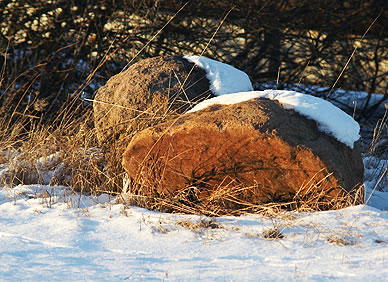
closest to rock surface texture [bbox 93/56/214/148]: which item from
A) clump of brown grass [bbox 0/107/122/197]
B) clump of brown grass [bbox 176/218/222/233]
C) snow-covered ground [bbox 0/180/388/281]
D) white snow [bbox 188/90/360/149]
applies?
clump of brown grass [bbox 0/107/122/197]

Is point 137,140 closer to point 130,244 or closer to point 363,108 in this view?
point 130,244

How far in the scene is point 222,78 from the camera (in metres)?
4.07

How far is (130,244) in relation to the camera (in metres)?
2.48

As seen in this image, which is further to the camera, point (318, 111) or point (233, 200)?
point (318, 111)

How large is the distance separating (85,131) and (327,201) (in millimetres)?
2164

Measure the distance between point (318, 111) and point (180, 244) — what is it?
1.44 meters

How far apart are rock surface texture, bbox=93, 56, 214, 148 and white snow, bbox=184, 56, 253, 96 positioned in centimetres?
5

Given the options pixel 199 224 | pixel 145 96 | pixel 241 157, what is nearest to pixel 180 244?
pixel 199 224

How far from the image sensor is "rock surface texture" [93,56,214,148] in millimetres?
3789

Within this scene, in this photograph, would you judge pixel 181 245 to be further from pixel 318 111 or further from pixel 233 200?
pixel 318 111

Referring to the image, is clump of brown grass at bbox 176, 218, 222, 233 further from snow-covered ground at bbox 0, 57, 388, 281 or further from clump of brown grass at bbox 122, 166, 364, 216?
clump of brown grass at bbox 122, 166, 364, 216

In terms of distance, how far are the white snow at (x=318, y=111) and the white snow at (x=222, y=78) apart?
1.73ft

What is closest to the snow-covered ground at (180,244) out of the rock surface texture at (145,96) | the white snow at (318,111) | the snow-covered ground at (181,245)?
the snow-covered ground at (181,245)

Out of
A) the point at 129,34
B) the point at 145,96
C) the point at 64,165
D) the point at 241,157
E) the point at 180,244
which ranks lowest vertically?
the point at 64,165
